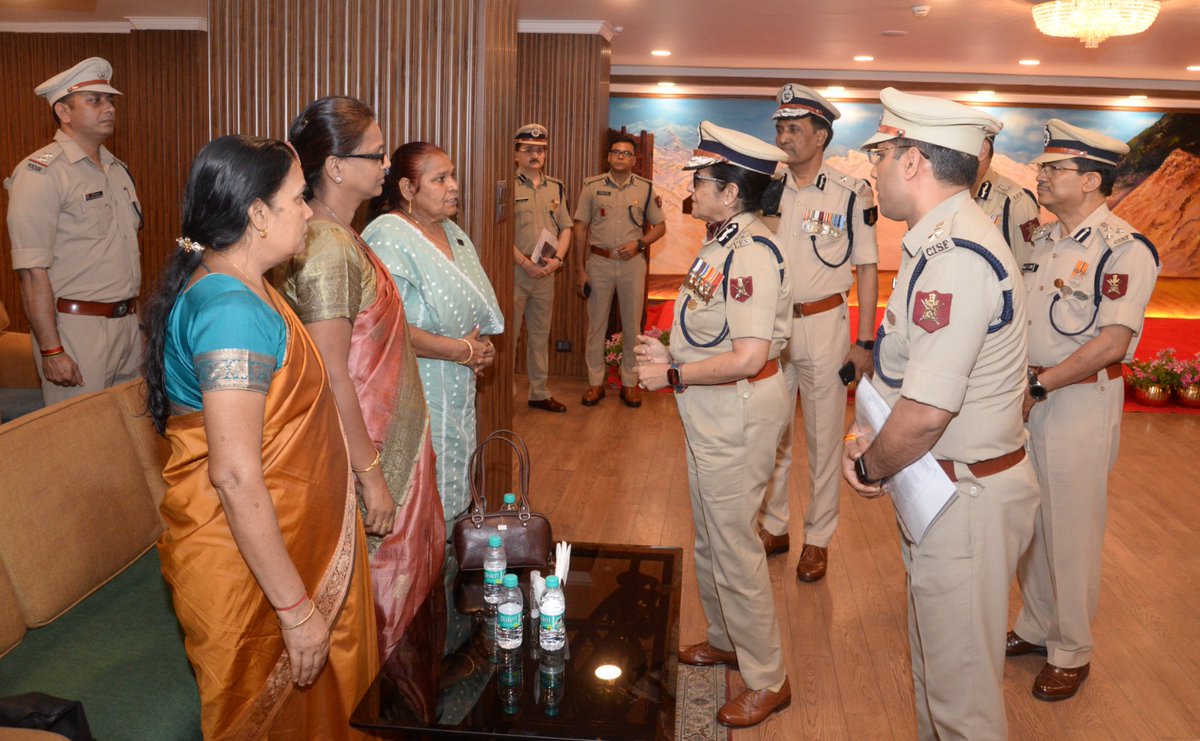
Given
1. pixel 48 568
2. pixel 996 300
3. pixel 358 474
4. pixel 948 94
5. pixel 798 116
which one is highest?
pixel 948 94

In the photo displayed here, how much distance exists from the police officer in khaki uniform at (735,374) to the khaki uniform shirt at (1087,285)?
99 cm

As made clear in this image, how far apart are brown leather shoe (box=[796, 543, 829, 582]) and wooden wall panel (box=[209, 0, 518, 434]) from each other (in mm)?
2053

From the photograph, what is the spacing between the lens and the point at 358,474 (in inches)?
91.0

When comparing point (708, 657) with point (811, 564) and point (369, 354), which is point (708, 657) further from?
point (369, 354)

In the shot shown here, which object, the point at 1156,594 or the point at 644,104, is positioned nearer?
the point at 1156,594

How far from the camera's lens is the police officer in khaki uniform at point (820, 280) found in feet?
13.0

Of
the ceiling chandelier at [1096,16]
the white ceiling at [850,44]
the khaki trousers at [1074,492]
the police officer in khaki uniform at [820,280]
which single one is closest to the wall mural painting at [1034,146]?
the white ceiling at [850,44]

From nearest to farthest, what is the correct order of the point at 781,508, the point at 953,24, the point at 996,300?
the point at 996,300
the point at 781,508
the point at 953,24

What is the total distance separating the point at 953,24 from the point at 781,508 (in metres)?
4.54

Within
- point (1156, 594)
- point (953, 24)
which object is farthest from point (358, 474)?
point (953, 24)

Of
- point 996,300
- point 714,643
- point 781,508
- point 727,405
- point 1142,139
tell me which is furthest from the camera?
point 1142,139

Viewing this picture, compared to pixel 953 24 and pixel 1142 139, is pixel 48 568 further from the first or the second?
pixel 1142 139

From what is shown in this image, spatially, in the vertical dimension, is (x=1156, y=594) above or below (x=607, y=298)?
below

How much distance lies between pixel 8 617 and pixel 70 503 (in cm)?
34
